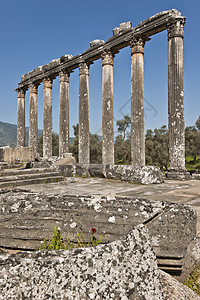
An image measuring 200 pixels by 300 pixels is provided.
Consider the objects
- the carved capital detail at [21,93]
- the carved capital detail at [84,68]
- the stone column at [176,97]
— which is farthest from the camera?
the carved capital detail at [21,93]

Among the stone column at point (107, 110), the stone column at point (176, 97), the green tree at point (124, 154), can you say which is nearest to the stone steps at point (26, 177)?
the stone column at point (107, 110)

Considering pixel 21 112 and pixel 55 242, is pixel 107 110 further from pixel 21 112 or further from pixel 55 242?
pixel 55 242

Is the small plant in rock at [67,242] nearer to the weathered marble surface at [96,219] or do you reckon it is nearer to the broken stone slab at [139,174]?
the weathered marble surface at [96,219]

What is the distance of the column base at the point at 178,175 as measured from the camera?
37.0ft

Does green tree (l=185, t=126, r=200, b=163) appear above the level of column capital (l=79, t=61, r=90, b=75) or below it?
below

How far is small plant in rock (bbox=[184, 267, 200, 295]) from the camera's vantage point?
2.03 metres

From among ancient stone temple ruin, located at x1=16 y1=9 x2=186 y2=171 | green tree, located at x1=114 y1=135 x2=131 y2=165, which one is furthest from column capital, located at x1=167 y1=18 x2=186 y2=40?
green tree, located at x1=114 y1=135 x2=131 y2=165

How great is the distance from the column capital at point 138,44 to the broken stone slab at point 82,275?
14434 millimetres

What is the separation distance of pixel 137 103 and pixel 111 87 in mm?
2778

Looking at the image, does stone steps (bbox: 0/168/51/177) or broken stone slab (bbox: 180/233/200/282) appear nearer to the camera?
broken stone slab (bbox: 180/233/200/282)

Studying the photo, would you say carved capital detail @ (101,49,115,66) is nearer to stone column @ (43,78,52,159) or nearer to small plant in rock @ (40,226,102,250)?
stone column @ (43,78,52,159)

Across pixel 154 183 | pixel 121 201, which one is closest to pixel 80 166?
pixel 154 183

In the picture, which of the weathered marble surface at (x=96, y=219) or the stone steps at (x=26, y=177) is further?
the stone steps at (x=26, y=177)

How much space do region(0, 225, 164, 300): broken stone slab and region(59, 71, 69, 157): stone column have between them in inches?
704
